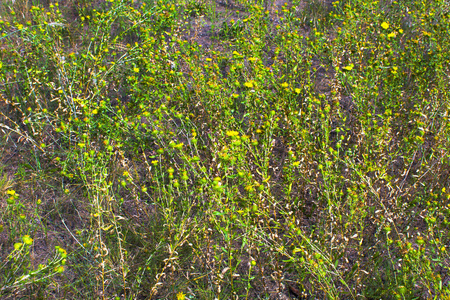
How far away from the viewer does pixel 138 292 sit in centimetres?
211

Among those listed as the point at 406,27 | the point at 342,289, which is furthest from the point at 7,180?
the point at 406,27

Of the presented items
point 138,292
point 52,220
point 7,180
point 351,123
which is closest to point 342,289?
point 138,292

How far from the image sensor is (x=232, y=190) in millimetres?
1911

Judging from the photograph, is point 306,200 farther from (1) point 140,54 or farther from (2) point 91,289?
(1) point 140,54

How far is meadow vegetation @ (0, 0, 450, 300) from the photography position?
1901 millimetres

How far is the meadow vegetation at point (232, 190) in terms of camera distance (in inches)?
74.9

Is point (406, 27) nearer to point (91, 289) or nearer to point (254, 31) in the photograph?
point (254, 31)

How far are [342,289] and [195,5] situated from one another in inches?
137

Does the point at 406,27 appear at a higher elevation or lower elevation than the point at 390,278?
higher

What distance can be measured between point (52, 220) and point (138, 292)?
1.00 metres

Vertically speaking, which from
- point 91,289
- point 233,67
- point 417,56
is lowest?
point 91,289

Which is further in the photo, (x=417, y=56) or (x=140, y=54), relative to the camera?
(x=417, y=56)

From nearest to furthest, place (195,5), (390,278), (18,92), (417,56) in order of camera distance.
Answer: (390,278) < (417,56) < (18,92) < (195,5)

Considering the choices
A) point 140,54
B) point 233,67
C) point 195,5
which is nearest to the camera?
point 233,67
